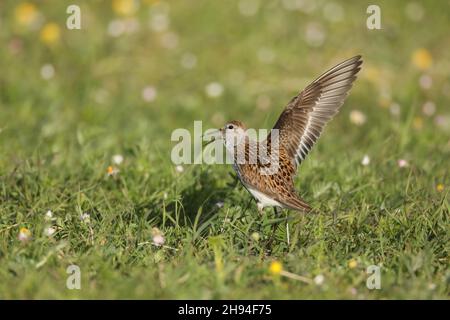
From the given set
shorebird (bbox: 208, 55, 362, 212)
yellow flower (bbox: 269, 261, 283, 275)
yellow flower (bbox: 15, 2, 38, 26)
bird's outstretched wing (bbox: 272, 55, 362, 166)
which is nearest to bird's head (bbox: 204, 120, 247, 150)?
shorebird (bbox: 208, 55, 362, 212)

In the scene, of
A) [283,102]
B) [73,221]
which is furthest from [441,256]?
[283,102]

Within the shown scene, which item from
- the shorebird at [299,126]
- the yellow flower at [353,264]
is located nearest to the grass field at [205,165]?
the yellow flower at [353,264]

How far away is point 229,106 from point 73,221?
380cm

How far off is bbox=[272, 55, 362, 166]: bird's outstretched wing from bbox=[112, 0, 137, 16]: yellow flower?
193 inches

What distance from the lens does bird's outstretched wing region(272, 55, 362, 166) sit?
5809mm

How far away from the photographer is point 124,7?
1021cm

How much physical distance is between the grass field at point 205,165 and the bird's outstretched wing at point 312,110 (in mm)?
453

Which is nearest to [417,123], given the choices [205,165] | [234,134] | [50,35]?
[205,165]

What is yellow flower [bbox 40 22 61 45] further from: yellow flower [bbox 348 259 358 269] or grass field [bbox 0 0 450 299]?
yellow flower [bbox 348 259 358 269]

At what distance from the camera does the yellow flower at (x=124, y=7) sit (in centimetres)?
1020

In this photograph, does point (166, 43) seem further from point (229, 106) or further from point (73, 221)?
point (73, 221)

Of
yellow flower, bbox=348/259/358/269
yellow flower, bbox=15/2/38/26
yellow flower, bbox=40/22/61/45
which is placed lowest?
yellow flower, bbox=348/259/358/269

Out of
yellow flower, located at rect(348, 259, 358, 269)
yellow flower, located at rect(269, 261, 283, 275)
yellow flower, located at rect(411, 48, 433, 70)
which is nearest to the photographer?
yellow flower, located at rect(269, 261, 283, 275)

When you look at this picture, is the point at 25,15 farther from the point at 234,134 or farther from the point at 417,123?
the point at 234,134
